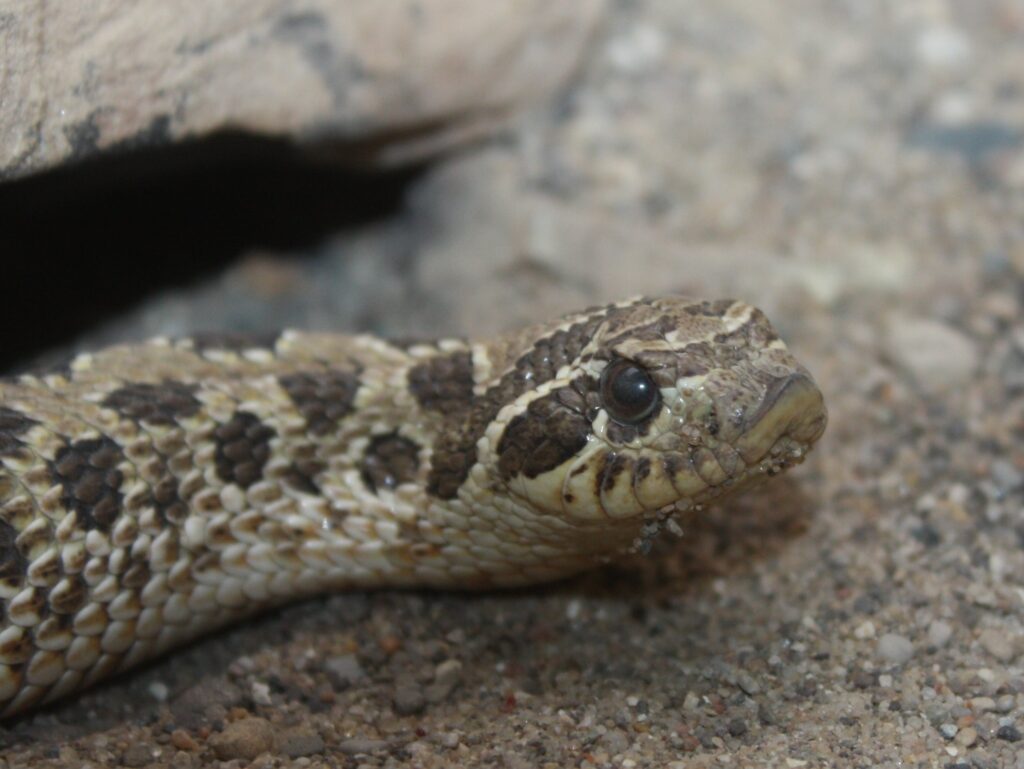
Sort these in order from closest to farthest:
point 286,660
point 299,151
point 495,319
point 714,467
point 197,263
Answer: point 714,467 → point 286,660 → point 299,151 → point 495,319 → point 197,263

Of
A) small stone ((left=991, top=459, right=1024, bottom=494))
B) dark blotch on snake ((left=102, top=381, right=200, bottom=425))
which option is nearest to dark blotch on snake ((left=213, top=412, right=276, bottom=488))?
dark blotch on snake ((left=102, top=381, right=200, bottom=425))

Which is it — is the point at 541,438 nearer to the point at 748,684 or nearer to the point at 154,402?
the point at 748,684

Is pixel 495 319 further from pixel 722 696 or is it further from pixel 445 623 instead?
pixel 722 696

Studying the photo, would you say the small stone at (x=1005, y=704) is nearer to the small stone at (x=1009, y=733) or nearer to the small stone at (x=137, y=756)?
the small stone at (x=1009, y=733)

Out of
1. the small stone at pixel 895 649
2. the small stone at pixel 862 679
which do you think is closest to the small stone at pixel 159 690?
the small stone at pixel 862 679

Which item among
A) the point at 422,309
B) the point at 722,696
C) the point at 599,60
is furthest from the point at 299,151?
the point at 722,696

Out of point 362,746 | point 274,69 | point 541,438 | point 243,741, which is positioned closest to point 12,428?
point 243,741

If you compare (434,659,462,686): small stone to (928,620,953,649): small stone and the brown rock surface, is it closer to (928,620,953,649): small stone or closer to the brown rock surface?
(928,620,953,649): small stone

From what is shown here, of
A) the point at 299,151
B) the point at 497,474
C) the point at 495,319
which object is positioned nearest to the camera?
the point at 497,474

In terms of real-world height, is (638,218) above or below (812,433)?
above
